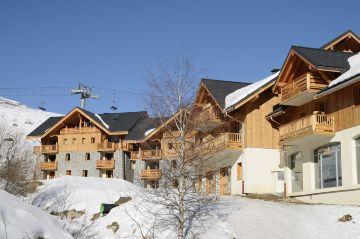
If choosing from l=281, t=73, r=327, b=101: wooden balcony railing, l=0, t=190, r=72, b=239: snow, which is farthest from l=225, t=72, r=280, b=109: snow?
l=0, t=190, r=72, b=239: snow

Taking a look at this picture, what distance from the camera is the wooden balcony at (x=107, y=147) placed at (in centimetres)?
5759

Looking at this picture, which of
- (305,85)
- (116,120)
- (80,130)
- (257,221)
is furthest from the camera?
(116,120)

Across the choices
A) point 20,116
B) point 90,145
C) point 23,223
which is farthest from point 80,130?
point 23,223

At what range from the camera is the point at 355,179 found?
80.5ft

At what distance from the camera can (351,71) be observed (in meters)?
25.6

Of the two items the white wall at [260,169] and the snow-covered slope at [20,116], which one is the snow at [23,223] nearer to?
the white wall at [260,169]

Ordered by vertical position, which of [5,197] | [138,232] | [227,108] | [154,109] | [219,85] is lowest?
[138,232]

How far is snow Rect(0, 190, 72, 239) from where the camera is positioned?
6.34 m

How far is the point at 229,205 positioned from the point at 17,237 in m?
17.9

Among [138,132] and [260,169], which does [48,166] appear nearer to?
[138,132]

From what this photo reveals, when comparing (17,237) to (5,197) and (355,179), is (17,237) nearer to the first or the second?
(5,197)

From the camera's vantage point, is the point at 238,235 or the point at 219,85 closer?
the point at 238,235

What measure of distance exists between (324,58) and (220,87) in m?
12.2

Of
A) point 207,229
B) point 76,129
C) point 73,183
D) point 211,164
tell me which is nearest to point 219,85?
point 73,183
